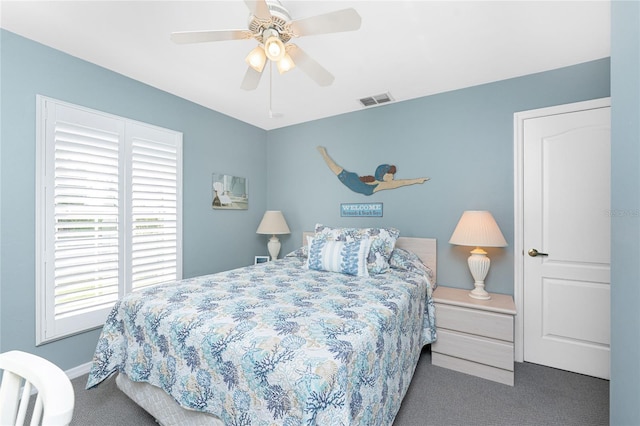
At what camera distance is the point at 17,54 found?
200 centimetres

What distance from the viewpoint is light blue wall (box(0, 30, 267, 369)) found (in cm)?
197

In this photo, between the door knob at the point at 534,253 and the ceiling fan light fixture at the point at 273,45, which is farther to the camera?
the door knob at the point at 534,253

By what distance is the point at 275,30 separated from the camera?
1.56 m

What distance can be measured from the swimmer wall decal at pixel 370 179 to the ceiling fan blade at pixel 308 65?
5.16 ft

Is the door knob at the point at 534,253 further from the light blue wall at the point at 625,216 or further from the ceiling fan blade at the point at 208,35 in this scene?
the ceiling fan blade at the point at 208,35

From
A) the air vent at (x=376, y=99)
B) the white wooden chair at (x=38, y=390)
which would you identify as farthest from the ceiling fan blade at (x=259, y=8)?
the air vent at (x=376, y=99)

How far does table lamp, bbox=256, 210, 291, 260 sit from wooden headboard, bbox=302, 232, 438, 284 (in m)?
1.54

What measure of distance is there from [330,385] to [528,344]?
2404 millimetres

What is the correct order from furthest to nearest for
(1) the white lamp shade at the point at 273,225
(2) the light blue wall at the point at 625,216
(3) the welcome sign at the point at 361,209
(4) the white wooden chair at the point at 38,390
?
1. (1) the white lamp shade at the point at 273,225
2. (3) the welcome sign at the point at 361,209
3. (2) the light blue wall at the point at 625,216
4. (4) the white wooden chair at the point at 38,390

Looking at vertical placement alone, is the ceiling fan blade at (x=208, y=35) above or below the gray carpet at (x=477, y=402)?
above

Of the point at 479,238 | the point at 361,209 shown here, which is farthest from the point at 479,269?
the point at 361,209

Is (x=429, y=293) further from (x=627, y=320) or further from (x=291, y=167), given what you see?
(x=291, y=167)

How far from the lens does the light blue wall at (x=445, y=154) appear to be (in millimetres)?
2535

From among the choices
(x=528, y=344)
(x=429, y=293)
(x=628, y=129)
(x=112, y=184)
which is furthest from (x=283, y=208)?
(x=628, y=129)
